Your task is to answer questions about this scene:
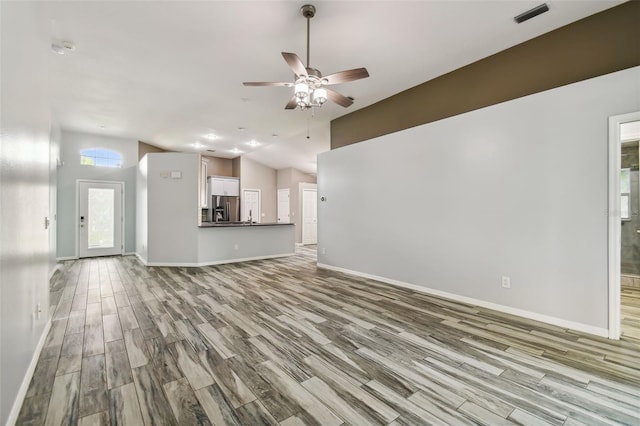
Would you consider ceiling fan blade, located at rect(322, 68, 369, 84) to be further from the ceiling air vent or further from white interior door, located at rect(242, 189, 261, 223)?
white interior door, located at rect(242, 189, 261, 223)

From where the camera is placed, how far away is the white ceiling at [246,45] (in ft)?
9.39

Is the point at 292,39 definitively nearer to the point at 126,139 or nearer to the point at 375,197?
the point at 375,197

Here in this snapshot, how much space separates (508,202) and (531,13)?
206 cm

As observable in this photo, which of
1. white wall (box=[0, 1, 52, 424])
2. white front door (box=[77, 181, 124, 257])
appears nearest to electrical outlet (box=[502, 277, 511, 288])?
white wall (box=[0, 1, 52, 424])

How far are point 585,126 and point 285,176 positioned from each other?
8970mm

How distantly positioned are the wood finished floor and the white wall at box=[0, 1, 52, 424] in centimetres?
36

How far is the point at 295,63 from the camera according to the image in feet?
8.60

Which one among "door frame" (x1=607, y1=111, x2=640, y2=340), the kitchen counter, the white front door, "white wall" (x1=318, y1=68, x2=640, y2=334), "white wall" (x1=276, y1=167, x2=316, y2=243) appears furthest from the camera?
"white wall" (x1=276, y1=167, x2=316, y2=243)

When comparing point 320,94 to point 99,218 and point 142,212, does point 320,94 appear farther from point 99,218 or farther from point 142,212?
point 99,218

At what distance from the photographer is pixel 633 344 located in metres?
2.60

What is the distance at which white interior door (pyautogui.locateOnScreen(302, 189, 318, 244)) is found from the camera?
424 inches

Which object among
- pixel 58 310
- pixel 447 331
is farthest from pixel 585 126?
pixel 58 310

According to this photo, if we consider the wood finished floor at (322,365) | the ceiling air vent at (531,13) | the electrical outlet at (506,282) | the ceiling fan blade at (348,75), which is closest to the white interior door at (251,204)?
the wood finished floor at (322,365)

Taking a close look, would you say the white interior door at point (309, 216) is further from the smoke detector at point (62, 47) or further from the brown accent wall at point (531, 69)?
the smoke detector at point (62, 47)
